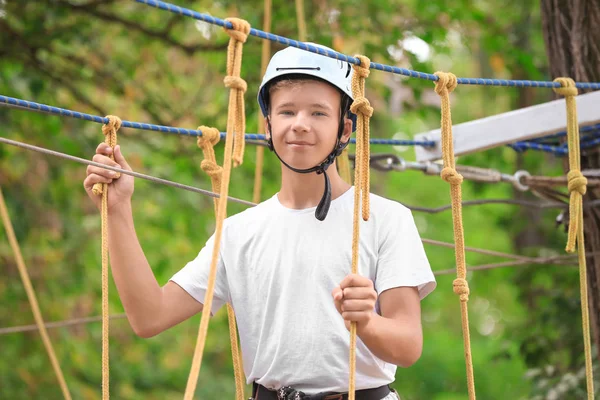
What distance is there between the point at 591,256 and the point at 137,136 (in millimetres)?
3091

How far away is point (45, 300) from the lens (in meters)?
5.50

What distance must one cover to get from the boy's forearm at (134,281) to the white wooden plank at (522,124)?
4.35ft

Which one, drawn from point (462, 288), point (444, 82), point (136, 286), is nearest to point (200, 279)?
point (136, 286)

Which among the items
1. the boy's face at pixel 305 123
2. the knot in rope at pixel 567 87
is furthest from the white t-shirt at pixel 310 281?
the knot in rope at pixel 567 87

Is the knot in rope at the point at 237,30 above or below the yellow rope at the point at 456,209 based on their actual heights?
above

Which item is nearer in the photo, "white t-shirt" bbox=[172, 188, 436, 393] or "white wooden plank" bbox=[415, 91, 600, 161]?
"white t-shirt" bbox=[172, 188, 436, 393]

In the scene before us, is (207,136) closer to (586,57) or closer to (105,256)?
(105,256)

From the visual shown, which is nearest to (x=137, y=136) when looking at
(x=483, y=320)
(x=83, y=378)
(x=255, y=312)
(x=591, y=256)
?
(x=83, y=378)

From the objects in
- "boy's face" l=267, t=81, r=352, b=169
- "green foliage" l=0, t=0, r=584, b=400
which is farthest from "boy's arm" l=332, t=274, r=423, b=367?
"green foliage" l=0, t=0, r=584, b=400

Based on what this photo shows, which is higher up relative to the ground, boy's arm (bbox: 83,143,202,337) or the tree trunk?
the tree trunk

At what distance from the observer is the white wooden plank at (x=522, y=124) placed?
2740 mm

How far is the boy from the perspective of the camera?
1.85 metres

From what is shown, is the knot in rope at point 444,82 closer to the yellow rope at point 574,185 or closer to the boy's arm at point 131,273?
the yellow rope at point 574,185

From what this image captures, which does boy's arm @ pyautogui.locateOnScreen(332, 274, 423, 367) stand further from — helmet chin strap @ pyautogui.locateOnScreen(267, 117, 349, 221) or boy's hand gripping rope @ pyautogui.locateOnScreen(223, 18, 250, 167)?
boy's hand gripping rope @ pyautogui.locateOnScreen(223, 18, 250, 167)
